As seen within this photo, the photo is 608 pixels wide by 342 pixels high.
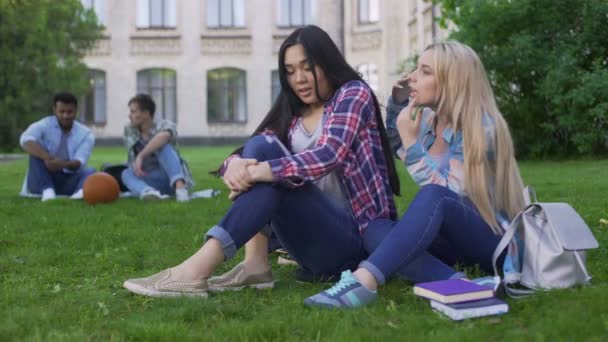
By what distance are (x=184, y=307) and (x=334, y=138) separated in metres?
1.02

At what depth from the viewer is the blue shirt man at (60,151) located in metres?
9.88

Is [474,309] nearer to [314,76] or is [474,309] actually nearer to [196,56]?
[314,76]

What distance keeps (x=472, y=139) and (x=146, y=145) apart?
6260 mm

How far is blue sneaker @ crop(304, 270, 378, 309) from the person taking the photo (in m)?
3.68

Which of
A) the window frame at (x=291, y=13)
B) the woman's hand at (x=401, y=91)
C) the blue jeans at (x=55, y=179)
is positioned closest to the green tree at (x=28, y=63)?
the window frame at (x=291, y=13)

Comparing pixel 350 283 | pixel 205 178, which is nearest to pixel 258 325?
pixel 350 283

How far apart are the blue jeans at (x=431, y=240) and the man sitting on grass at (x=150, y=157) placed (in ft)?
18.6

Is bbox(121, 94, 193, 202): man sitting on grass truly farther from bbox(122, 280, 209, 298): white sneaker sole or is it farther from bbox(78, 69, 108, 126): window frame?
bbox(78, 69, 108, 126): window frame

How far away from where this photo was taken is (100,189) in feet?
30.6

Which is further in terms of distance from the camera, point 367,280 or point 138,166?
point 138,166

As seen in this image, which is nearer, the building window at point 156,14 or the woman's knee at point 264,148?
the woman's knee at point 264,148

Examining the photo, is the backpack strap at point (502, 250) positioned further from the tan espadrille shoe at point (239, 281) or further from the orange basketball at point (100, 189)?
the orange basketball at point (100, 189)

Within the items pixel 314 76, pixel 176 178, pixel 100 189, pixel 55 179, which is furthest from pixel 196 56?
pixel 314 76

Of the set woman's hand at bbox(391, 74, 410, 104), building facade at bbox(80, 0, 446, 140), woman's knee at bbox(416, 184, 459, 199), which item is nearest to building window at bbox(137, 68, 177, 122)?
building facade at bbox(80, 0, 446, 140)
